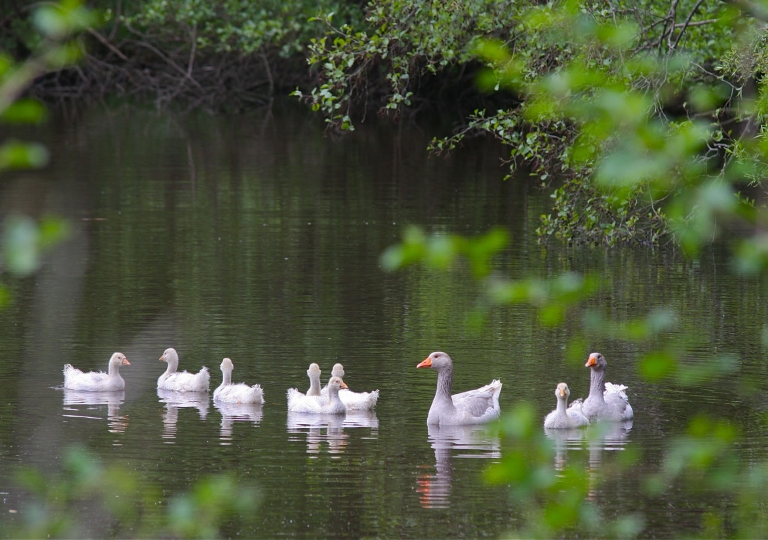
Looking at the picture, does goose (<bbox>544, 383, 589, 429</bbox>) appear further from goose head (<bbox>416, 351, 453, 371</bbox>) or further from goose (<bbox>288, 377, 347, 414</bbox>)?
goose (<bbox>288, 377, 347, 414</bbox>)

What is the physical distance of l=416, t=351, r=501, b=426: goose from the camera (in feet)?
43.6

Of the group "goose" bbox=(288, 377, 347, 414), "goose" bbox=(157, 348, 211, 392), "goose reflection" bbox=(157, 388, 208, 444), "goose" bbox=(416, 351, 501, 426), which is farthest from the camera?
"goose" bbox=(157, 348, 211, 392)

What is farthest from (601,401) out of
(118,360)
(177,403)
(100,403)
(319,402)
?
(118,360)

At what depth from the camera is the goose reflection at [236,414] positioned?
43.8ft

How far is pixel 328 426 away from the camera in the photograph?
44.1ft

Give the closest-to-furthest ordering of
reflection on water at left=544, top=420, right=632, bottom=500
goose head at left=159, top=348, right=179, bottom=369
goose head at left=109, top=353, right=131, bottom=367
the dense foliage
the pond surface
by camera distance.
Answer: the pond surface → reflection on water at left=544, top=420, right=632, bottom=500 → the dense foliage → goose head at left=109, top=353, right=131, bottom=367 → goose head at left=159, top=348, right=179, bottom=369

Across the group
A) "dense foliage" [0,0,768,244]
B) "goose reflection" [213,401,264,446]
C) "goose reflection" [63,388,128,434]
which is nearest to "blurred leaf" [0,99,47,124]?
"dense foliage" [0,0,768,244]

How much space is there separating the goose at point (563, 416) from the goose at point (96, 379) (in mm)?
4877

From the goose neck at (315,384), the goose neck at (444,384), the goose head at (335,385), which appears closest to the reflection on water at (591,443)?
the goose neck at (444,384)

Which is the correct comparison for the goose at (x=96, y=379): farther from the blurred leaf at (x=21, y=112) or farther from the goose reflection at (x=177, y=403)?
the blurred leaf at (x=21, y=112)

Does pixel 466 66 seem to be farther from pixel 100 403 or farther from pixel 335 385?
pixel 335 385

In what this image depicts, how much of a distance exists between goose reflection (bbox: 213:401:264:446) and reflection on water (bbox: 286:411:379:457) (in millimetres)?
340

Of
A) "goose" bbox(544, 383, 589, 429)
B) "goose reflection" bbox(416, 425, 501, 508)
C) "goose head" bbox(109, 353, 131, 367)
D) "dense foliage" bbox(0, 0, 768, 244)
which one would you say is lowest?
"goose reflection" bbox(416, 425, 501, 508)

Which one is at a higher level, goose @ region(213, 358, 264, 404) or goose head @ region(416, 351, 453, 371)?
goose head @ region(416, 351, 453, 371)
